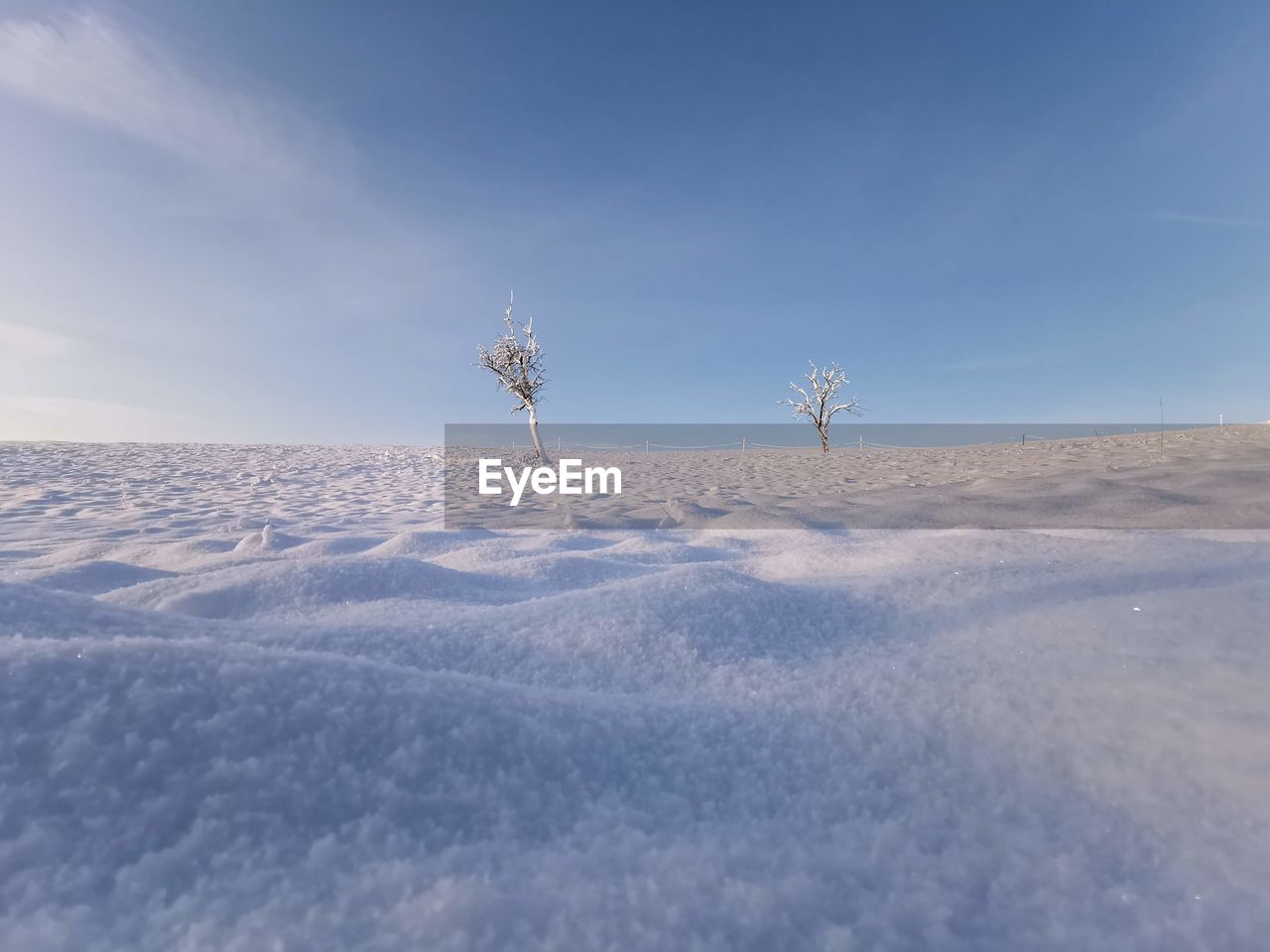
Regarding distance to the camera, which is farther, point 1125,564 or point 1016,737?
point 1125,564

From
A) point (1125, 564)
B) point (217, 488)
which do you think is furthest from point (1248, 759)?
point (217, 488)

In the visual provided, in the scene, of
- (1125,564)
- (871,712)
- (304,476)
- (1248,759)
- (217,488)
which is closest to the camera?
(1248,759)

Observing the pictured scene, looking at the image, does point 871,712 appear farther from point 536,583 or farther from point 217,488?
point 217,488

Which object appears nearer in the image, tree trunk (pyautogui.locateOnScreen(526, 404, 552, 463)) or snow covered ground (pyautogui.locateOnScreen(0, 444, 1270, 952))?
snow covered ground (pyautogui.locateOnScreen(0, 444, 1270, 952))

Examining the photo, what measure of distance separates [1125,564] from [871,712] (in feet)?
4.35

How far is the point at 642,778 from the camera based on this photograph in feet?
2.85

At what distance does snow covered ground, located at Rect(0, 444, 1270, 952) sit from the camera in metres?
0.61

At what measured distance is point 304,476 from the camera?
1147cm

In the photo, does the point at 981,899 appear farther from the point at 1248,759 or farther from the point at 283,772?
the point at 283,772

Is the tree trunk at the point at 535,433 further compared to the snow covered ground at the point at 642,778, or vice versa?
the tree trunk at the point at 535,433

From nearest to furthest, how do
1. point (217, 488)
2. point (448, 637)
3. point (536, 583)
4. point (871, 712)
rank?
point (871, 712) → point (448, 637) → point (536, 583) → point (217, 488)

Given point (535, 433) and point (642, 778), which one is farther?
point (535, 433)

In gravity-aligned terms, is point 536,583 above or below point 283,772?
below

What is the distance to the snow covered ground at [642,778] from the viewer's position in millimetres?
607
